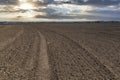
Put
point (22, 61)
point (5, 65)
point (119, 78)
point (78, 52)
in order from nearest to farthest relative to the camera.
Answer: point (119, 78), point (5, 65), point (22, 61), point (78, 52)

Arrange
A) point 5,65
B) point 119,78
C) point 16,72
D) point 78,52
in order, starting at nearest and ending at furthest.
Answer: point 119,78 < point 16,72 < point 5,65 < point 78,52

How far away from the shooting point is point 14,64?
1569cm

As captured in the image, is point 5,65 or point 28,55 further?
point 28,55

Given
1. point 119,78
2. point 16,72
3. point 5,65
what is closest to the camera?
point 119,78

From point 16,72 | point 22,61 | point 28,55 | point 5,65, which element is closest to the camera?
point 16,72

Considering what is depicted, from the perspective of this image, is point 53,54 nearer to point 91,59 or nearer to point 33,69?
point 91,59

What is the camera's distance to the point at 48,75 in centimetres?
1302

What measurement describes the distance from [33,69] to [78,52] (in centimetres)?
593

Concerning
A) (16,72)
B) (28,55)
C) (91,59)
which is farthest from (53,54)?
(16,72)

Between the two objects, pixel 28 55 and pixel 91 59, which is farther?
pixel 28 55

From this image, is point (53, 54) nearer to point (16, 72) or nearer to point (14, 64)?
point (14, 64)

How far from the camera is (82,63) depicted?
1584 centimetres

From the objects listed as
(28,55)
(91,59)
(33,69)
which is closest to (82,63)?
(91,59)

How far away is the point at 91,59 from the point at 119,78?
4.60 metres
